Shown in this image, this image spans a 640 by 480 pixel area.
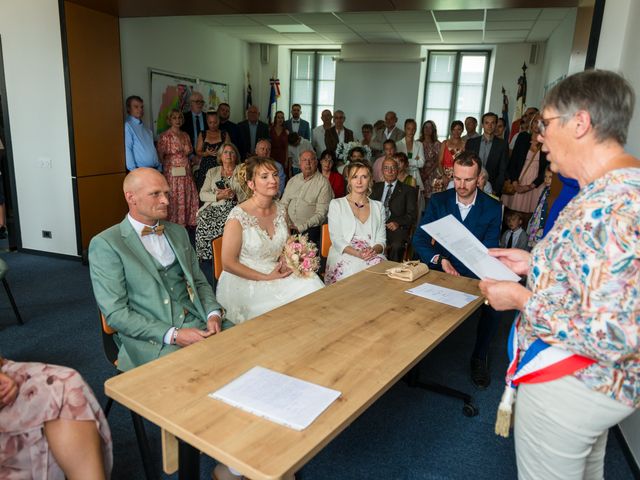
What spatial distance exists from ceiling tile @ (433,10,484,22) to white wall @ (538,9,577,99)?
128 centimetres

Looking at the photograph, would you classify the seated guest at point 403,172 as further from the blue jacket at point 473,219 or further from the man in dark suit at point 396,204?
the blue jacket at point 473,219

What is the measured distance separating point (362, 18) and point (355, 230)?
225 inches

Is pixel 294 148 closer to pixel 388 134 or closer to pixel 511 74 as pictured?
pixel 388 134

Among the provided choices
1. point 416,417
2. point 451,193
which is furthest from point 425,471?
point 451,193

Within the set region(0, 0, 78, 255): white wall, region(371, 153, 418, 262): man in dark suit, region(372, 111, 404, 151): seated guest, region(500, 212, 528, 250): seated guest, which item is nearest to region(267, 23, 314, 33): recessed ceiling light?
region(372, 111, 404, 151): seated guest

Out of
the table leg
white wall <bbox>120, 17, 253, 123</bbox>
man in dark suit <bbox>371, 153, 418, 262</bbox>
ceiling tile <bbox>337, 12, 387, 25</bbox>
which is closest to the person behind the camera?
the table leg

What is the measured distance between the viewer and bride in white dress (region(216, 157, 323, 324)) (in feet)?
9.67

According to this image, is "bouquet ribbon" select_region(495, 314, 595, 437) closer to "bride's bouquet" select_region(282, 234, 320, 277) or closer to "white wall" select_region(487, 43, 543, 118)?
"bride's bouquet" select_region(282, 234, 320, 277)

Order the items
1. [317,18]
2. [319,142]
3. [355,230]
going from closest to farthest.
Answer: [355,230] < [317,18] < [319,142]

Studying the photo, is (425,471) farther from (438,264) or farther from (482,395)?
(438,264)

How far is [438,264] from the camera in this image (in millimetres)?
3170

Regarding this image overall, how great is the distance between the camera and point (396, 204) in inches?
192

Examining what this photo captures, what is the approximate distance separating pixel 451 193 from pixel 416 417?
1.54 meters

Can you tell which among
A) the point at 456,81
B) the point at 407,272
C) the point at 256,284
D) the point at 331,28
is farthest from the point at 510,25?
the point at 256,284
